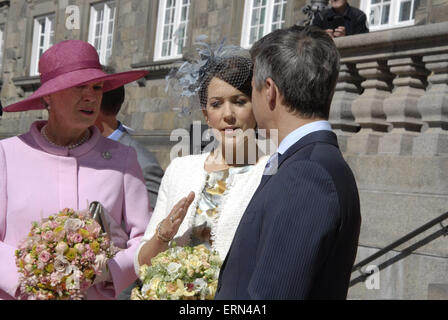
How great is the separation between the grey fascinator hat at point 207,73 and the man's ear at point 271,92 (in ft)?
3.46

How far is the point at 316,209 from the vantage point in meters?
2.18

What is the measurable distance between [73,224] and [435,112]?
13.3ft

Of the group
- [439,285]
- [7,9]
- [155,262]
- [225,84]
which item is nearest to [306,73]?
[155,262]

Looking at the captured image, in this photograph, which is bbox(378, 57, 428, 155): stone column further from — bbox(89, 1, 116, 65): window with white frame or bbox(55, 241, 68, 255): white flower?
bbox(89, 1, 116, 65): window with white frame

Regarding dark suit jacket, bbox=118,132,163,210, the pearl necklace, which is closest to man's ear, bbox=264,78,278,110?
the pearl necklace

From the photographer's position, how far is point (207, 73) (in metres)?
3.72

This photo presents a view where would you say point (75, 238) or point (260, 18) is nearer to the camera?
point (75, 238)

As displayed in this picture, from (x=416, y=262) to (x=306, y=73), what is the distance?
366cm

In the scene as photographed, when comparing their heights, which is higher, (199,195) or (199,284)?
(199,195)

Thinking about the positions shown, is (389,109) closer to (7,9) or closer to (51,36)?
(51,36)

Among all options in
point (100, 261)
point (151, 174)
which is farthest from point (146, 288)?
point (151, 174)

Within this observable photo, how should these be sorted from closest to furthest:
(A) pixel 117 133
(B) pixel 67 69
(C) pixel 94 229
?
(C) pixel 94 229, (B) pixel 67 69, (A) pixel 117 133

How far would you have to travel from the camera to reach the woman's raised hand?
10.4ft

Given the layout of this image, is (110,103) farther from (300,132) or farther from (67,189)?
(300,132)
